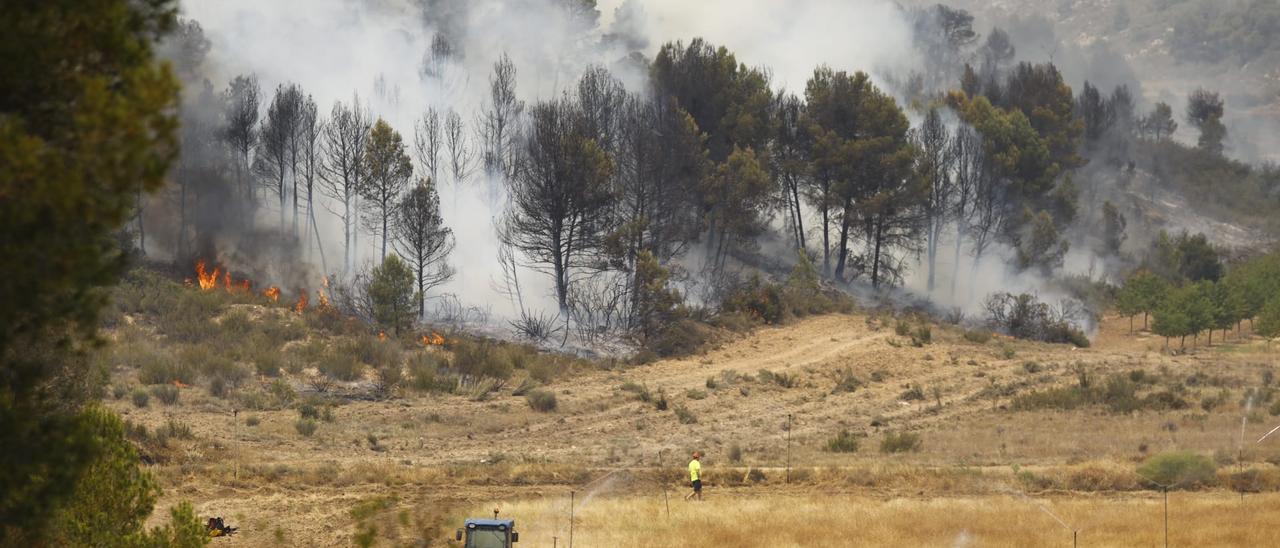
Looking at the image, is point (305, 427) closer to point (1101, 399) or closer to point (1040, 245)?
point (1101, 399)

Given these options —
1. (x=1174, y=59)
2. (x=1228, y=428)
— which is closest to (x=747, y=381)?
(x=1228, y=428)

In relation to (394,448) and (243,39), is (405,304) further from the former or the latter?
(243,39)

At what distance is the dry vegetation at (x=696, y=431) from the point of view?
25.2m

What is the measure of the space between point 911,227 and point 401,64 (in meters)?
25.1

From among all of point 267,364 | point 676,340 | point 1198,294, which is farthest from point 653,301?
point 1198,294

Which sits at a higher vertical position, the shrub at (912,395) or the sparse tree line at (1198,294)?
the sparse tree line at (1198,294)

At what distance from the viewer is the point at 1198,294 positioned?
63250 mm

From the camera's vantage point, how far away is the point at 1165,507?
83.9ft

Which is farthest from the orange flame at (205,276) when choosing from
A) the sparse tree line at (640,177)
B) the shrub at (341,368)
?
the shrub at (341,368)

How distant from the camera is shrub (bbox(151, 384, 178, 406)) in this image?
36.5 metres

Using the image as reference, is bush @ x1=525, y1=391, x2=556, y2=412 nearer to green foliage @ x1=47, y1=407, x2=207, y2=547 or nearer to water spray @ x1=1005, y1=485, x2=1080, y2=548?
water spray @ x1=1005, y1=485, x2=1080, y2=548

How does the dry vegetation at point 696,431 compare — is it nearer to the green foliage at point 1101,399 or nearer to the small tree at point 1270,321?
the green foliage at point 1101,399

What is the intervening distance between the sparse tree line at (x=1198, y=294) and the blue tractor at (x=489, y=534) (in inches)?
1817

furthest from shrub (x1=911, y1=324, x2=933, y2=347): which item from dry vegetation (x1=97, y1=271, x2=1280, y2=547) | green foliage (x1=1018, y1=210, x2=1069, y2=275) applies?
green foliage (x1=1018, y1=210, x2=1069, y2=275)
